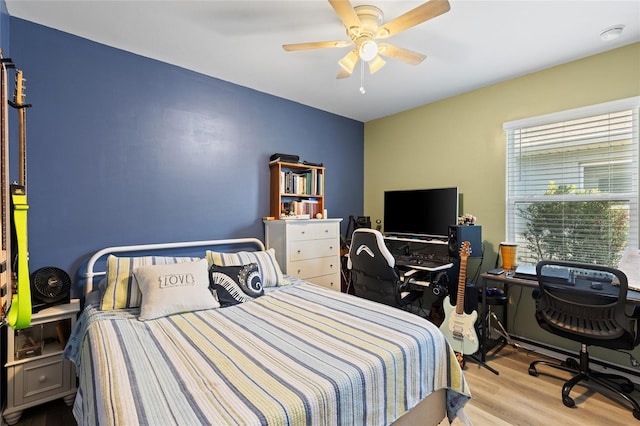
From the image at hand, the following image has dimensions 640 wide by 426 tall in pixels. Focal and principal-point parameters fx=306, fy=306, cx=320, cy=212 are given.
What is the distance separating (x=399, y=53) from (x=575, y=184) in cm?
201

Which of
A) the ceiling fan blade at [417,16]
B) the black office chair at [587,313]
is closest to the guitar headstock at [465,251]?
the black office chair at [587,313]

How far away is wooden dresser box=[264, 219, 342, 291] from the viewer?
313 centimetres

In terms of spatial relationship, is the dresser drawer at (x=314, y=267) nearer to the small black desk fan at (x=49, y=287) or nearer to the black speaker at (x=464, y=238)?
the black speaker at (x=464, y=238)

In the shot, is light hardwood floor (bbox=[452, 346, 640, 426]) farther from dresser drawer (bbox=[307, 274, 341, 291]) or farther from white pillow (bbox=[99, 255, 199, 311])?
white pillow (bbox=[99, 255, 199, 311])

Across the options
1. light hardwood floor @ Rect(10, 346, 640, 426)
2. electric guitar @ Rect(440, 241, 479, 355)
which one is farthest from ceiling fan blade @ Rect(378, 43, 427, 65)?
light hardwood floor @ Rect(10, 346, 640, 426)

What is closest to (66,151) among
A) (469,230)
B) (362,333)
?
(362,333)

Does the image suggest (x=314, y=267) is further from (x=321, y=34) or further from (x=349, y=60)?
(x=321, y=34)

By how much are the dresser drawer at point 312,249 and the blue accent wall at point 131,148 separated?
0.47m

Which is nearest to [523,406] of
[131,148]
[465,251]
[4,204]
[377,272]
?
[465,251]

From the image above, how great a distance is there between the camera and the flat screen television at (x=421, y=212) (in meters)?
3.21

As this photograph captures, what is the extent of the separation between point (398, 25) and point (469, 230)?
1.96m

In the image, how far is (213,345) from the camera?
60.0 inches

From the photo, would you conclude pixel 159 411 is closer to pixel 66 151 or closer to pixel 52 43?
pixel 66 151

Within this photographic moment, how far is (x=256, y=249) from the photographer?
3299 millimetres
